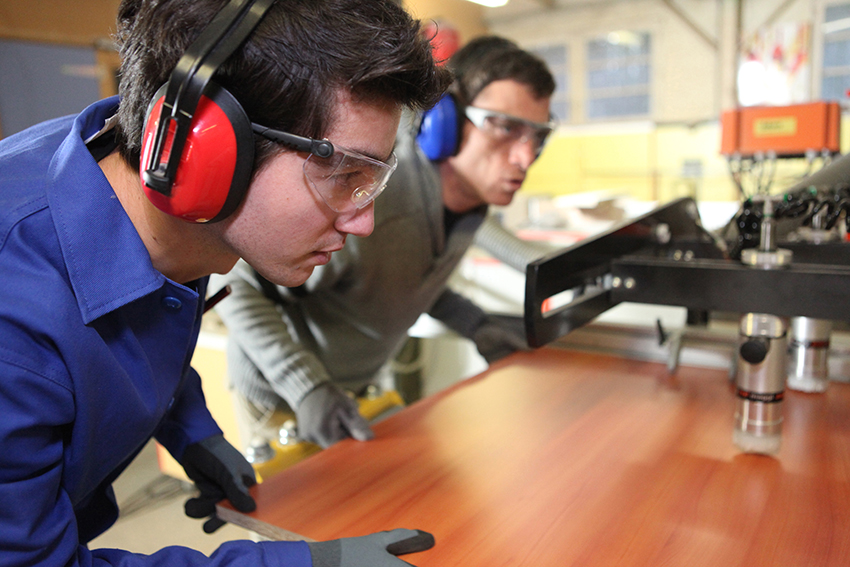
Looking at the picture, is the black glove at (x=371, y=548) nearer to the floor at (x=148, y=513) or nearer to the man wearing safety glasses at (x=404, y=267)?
the man wearing safety glasses at (x=404, y=267)

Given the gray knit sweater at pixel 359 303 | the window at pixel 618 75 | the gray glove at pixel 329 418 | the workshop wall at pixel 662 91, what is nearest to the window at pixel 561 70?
the workshop wall at pixel 662 91

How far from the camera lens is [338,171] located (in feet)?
2.25

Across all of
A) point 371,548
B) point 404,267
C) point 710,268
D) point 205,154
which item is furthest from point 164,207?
point 404,267

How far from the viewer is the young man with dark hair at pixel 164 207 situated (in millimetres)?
562

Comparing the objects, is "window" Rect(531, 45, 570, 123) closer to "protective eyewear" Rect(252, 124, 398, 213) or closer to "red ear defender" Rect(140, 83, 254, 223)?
"protective eyewear" Rect(252, 124, 398, 213)

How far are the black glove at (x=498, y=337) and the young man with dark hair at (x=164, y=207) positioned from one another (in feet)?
2.90

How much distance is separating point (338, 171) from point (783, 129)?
242 cm

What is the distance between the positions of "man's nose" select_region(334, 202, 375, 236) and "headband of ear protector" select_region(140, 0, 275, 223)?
0.15 meters

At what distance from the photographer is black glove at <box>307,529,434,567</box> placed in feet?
2.24

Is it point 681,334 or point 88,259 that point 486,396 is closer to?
point 681,334

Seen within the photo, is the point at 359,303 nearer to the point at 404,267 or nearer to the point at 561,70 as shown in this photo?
the point at 404,267

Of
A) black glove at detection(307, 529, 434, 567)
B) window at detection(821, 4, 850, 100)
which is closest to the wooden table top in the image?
black glove at detection(307, 529, 434, 567)

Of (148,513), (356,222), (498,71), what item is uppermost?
(498,71)

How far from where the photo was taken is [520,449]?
995 mm
